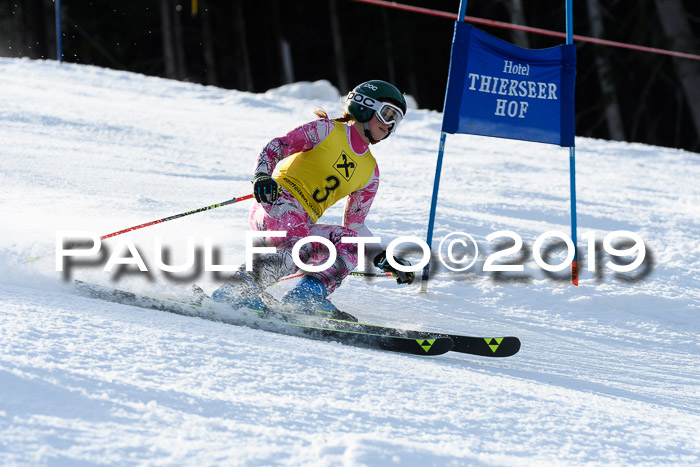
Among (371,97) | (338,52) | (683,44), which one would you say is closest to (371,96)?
(371,97)

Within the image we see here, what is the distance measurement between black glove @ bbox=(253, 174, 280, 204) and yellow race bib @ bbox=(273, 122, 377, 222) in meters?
0.32

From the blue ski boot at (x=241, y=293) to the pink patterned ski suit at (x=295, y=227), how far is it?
47 millimetres

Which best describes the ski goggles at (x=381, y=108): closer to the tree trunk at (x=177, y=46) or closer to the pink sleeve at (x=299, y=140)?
the pink sleeve at (x=299, y=140)

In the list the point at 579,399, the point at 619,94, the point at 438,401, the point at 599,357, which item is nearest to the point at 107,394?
the point at 438,401

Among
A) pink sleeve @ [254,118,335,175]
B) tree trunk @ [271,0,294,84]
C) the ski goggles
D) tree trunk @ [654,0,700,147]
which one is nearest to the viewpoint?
pink sleeve @ [254,118,335,175]

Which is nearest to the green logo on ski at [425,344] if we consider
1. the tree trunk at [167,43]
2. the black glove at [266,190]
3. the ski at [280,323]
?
the ski at [280,323]

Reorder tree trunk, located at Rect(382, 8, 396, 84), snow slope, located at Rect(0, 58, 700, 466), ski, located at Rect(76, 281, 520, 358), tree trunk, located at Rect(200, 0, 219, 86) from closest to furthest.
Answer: snow slope, located at Rect(0, 58, 700, 466), ski, located at Rect(76, 281, 520, 358), tree trunk, located at Rect(382, 8, 396, 84), tree trunk, located at Rect(200, 0, 219, 86)

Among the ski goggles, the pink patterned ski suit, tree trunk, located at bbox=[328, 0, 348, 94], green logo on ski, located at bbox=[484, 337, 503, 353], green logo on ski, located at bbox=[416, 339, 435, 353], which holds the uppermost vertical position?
tree trunk, located at bbox=[328, 0, 348, 94]

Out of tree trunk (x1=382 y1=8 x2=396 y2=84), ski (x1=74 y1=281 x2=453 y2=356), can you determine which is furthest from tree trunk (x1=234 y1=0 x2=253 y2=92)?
ski (x1=74 y1=281 x2=453 y2=356)

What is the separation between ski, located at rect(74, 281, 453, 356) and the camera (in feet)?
10.7

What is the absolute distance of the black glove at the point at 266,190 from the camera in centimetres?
345

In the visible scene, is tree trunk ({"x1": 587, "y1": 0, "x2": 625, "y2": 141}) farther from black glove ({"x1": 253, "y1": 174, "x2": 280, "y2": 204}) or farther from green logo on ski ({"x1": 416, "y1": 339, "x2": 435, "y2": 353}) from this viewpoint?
green logo on ski ({"x1": 416, "y1": 339, "x2": 435, "y2": 353})

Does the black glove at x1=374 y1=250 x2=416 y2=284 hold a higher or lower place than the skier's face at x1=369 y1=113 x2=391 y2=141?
lower

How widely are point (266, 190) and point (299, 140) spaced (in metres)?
0.47
